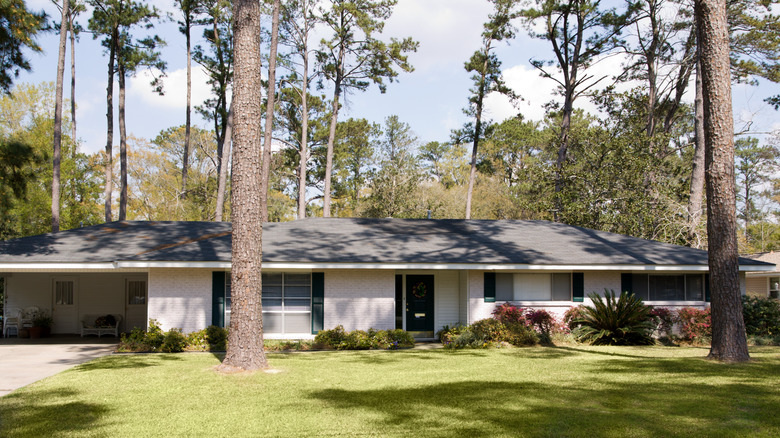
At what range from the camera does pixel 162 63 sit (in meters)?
30.0

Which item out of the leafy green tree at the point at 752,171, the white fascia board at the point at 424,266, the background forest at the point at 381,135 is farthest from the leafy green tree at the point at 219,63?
the leafy green tree at the point at 752,171

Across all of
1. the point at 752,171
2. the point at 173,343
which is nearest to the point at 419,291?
the point at 173,343

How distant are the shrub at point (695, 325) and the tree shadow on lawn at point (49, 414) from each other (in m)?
15.4

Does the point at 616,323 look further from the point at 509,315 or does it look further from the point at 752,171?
the point at 752,171

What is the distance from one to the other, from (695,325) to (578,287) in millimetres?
3399

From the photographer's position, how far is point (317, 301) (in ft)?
54.1

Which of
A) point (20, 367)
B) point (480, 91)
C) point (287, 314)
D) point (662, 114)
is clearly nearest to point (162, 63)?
point (480, 91)

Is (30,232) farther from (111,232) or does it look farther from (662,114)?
(662,114)

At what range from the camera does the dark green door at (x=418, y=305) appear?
59.0 feet

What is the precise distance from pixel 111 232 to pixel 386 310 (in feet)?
31.8

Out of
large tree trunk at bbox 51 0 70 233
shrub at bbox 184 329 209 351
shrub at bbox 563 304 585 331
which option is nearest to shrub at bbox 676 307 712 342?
shrub at bbox 563 304 585 331

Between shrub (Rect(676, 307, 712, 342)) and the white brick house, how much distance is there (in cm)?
83

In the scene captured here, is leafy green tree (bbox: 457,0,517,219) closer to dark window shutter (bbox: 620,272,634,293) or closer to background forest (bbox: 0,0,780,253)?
background forest (bbox: 0,0,780,253)

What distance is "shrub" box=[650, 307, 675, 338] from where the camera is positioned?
17125 mm
